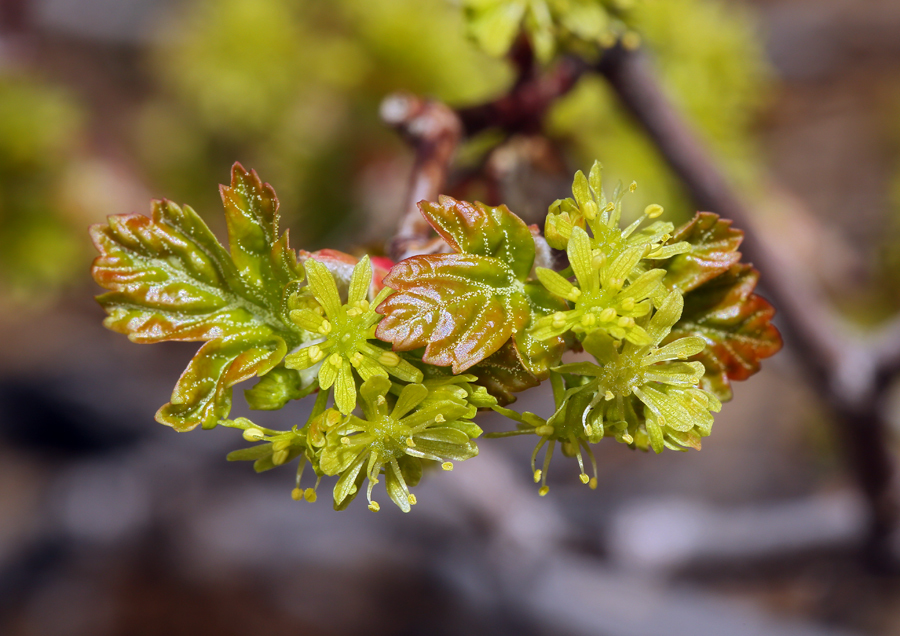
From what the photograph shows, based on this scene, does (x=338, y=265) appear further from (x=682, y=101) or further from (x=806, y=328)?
(x=682, y=101)

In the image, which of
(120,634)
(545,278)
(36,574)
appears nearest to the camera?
(545,278)

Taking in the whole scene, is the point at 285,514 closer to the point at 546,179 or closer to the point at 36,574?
the point at 36,574

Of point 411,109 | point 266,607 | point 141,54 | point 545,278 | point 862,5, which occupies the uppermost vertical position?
point 862,5

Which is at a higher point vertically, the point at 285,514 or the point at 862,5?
the point at 862,5

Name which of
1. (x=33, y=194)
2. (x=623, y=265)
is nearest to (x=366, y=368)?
(x=623, y=265)

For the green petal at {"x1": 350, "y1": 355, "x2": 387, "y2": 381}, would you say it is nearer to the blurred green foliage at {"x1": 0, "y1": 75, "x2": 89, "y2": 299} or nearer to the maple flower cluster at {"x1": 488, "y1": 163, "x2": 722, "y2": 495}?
the maple flower cluster at {"x1": 488, "y1": 163, "x2": 722, "y2": 495}

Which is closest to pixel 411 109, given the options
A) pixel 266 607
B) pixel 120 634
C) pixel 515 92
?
pixel 515 92

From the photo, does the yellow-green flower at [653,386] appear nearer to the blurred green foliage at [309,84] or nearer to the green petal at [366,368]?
the green petal at [366,368]
